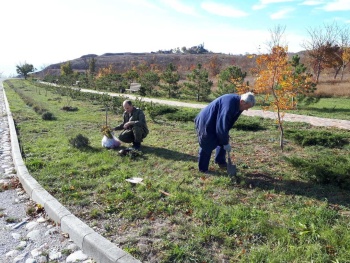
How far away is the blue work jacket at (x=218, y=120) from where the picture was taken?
447 centimetres

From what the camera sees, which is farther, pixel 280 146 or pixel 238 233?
pixel 280 146

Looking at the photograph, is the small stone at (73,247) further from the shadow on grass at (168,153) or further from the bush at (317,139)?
the bush at (317,139)

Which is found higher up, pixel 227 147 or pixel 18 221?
pixel 227 147

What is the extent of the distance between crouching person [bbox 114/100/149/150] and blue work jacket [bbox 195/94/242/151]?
5.84 ft

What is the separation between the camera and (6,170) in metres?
5.65

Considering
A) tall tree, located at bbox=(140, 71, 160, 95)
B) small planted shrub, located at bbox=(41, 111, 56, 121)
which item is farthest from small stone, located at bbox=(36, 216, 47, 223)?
tall tree, located at bbox=(140, 71, 160, 95)

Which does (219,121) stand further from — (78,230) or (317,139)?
(317,139)

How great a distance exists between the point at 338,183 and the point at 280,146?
92.8 inches

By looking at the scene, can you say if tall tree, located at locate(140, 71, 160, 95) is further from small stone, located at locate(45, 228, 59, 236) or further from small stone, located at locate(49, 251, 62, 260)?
small stone, located at locate(49, 251, 62, 260)

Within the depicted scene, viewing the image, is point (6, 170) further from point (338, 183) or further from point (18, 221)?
point (338, 183)

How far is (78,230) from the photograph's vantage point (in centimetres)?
324

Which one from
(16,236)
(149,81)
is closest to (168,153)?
(16,236)

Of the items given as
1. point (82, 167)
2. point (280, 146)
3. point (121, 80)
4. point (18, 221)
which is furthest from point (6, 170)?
point (121, 80)

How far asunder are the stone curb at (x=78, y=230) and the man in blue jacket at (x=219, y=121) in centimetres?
233
